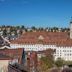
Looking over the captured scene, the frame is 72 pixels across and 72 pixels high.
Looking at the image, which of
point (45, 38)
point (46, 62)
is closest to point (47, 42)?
point (45, 38)

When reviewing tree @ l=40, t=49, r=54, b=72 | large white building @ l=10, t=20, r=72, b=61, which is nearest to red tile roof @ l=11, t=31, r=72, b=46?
large white building @ l=10, t=20, r=72, b=61

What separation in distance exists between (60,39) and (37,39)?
5.01 metres

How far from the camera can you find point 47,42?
73625 mm

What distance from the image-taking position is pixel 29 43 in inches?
2906

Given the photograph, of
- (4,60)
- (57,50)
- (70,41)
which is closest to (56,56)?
(57,50)

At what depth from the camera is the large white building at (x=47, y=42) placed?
66.9 m

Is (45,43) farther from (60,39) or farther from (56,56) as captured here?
(56,56)

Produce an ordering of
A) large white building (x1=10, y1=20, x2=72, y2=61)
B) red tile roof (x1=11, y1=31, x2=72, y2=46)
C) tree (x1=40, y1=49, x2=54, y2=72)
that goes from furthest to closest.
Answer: red tile roof (x1=11, y1=31, x2=72, y2=46)
large white building (x1=10, y1=20, x2=72, y2=61)
tree (x1=40, y1=49, x2=54, y2=72)

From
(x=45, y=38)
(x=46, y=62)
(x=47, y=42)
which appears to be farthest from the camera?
(x=45, y=38)

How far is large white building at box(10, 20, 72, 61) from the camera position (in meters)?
66.9

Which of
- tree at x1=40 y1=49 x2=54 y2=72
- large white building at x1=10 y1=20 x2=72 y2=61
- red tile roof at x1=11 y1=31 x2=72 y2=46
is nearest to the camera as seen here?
tree at x1=40 y1=49 x2=54 y2=72

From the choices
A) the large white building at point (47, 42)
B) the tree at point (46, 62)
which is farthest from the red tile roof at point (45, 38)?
the tree at point (46, 62)

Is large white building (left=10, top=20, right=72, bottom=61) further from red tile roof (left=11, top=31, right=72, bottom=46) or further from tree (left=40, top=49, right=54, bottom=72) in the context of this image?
tree (left=40, top=49, right=54, bottom=72)

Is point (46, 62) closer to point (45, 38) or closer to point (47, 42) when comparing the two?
point (47, 42)
